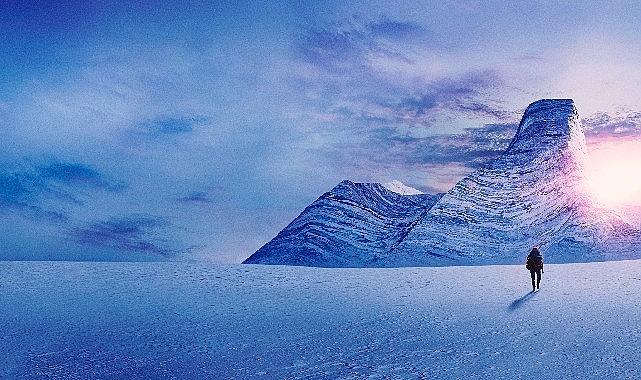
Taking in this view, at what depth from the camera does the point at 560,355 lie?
493 inches

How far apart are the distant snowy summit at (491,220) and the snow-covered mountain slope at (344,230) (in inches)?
6.8

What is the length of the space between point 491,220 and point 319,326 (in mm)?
79782

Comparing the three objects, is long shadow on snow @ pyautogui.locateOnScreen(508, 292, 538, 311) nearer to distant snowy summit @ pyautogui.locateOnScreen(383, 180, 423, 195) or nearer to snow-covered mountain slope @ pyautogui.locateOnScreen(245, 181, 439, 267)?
snow-covered mountain slope @ pyautogui.locateOnScreen(245, 181, 439, 267)

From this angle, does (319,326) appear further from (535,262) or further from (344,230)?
(344,230)

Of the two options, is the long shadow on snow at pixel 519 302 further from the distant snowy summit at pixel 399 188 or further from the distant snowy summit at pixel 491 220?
the distant snowy summit at pixel 399 188

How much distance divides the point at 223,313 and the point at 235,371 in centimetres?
676

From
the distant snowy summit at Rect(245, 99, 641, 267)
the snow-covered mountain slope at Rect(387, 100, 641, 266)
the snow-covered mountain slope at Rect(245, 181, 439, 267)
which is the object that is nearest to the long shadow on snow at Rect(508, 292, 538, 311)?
the snow-covered mountain slope at Rect(387, 100, 641, 266)

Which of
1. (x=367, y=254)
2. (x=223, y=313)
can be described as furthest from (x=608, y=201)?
(x=223, y=313)

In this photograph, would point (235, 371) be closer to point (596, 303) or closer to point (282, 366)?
point (282, 366)

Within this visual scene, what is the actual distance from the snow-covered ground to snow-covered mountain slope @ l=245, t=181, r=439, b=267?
6802 cm

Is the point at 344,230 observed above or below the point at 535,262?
above

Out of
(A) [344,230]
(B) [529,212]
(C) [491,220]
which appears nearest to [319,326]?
(C) [491,220]

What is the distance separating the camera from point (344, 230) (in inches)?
4031

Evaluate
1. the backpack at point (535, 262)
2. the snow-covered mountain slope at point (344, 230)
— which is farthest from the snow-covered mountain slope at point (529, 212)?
the backpack at point (535, 262)
